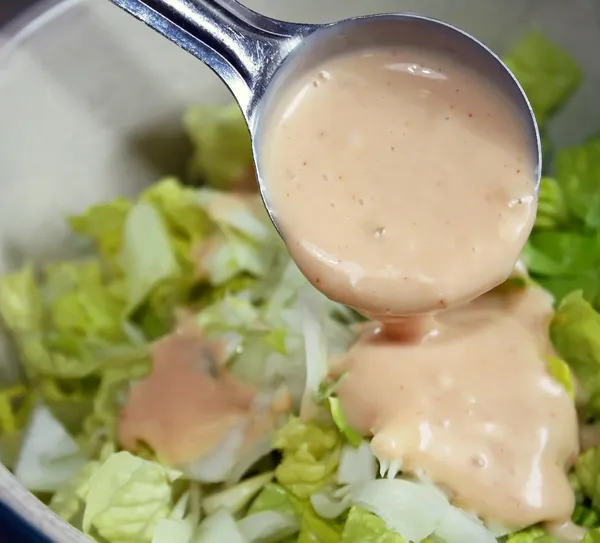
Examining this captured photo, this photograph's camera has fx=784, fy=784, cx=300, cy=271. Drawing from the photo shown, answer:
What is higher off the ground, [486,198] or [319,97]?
[319,97]

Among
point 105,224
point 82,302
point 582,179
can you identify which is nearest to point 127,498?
point 82,302

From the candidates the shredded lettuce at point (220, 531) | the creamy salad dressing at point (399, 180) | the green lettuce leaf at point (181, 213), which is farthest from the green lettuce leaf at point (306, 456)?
the green lettuce leaf at point (181, 213)

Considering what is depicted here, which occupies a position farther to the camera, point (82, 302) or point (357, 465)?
point (82, 302)

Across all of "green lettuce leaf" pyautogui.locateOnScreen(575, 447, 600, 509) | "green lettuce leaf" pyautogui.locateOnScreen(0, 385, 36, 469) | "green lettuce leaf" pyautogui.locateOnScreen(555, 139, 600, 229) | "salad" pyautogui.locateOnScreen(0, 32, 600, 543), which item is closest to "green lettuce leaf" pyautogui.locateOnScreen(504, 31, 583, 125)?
"salad" pyautogui.locateOnScreen(0, 32, 600, 543)

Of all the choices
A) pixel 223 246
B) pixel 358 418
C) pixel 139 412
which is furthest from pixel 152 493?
pixel 223 246

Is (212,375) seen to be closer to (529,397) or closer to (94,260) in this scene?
(94,260)

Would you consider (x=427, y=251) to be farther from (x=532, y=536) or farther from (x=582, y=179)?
(x=582, y=179)

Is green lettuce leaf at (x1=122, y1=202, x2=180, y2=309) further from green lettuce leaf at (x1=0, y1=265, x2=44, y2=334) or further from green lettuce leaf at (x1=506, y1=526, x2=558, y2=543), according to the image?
green lettuce leaf at (x1=506, y1=526, x2=558, y2=543)
